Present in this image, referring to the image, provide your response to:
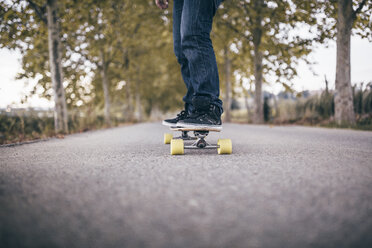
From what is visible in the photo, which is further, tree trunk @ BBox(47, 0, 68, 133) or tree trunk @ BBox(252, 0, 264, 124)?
tree trunk @ BBox(252, 0, 264, 124)

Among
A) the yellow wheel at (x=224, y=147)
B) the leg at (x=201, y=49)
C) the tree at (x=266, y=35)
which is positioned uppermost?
the tree at (x=266, y=35)

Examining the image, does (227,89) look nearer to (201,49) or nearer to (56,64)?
(56,64)

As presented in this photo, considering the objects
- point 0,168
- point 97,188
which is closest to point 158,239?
point 97,188

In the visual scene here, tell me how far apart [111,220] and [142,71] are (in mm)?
23456

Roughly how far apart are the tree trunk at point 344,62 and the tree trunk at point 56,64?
25.1 ft

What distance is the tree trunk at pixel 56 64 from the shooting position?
22.2 ft

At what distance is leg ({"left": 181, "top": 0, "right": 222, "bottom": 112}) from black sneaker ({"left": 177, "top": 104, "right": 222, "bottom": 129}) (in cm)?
8

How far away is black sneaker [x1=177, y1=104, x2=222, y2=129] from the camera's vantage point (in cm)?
247

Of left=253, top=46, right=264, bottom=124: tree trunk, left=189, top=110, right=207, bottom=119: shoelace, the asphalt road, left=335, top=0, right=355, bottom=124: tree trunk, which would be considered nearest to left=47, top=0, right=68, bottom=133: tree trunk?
left=189, top=110, right=207, bottom=119: shoelace

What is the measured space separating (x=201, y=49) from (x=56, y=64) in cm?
568

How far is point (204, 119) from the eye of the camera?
2.52 metres

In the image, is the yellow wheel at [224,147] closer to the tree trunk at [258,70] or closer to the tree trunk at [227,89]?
the tree trunk at [258,70]

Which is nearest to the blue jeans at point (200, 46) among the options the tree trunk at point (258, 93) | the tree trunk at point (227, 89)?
the tree trunk at point (258, 93)

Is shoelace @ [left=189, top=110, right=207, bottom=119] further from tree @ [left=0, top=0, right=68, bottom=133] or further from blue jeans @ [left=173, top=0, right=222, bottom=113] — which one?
tree @ [left=0, top=0, right=68, bottom=133]
